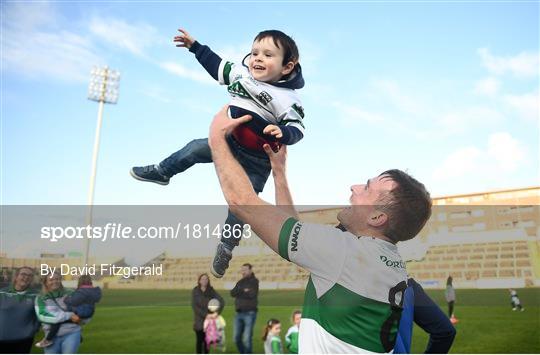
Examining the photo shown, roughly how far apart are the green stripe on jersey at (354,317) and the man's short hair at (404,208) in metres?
0.38

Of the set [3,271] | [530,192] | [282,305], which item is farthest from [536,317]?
[3,271]

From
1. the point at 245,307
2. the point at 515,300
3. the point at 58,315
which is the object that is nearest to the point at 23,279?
the point at 58,315

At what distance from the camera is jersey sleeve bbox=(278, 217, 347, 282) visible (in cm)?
232

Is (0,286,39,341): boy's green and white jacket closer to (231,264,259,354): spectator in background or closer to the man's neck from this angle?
(231,264,259,354): spectator in background

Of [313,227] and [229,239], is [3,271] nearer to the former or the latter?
[229,239]

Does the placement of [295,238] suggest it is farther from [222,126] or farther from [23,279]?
[23,279]

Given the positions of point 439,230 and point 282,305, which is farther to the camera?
point 282,305

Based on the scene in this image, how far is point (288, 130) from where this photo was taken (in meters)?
2.55

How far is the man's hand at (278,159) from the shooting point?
9.39ft

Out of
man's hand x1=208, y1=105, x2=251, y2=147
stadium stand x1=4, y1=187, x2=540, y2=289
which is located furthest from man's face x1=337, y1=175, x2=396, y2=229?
stadium stand x1=4, y1=187, x2=540, y2=289

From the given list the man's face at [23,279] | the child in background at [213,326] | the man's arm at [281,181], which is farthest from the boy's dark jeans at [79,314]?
the man's arm at [281,181]

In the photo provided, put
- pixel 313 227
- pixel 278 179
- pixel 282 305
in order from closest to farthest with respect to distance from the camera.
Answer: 1. pixel 313 227
2. pixel 278 179
3. pixel 282 305

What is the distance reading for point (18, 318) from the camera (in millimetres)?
6504

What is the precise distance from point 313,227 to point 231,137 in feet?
2.22
